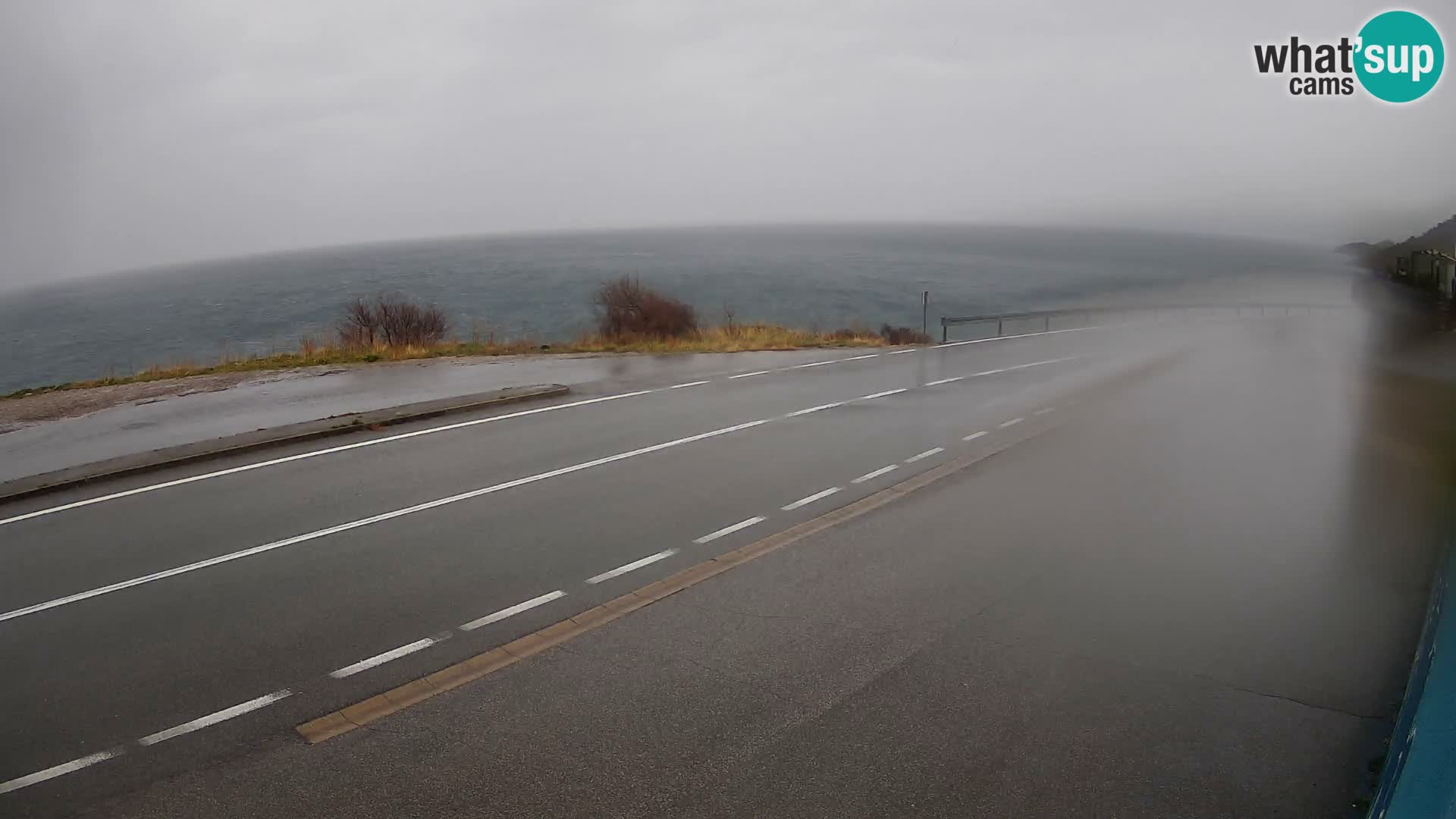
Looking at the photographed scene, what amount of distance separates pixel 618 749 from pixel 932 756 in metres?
1.64

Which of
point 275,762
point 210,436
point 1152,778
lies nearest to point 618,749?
point 275,762

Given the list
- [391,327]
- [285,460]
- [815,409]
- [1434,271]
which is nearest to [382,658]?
[285,460]

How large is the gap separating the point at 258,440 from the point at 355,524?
13.6ft

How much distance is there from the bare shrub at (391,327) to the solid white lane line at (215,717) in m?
20.8

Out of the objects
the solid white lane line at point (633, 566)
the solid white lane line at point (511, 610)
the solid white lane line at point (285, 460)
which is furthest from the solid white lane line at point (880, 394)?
the solid white lane line at point (511, 610)

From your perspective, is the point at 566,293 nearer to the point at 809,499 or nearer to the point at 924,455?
the point at 924,455

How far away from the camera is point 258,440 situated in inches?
464

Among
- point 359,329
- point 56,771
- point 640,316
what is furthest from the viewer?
point 640,316

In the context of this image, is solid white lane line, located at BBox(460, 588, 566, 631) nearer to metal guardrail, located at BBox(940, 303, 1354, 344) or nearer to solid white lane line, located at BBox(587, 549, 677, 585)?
solid white lane line, located at BBox(587, 549, 677, 585)

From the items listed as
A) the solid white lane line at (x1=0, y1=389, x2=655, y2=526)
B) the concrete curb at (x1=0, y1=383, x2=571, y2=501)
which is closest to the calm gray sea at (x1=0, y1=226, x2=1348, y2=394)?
the concrete curb at (x1=0, y1=383, x2=571, y2=501)

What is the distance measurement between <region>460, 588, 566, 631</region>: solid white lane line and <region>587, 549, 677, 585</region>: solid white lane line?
362 mm

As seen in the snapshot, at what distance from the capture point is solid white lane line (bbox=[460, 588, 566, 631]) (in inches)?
247

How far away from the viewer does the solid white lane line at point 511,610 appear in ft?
20.6

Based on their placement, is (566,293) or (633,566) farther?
(566,293)
